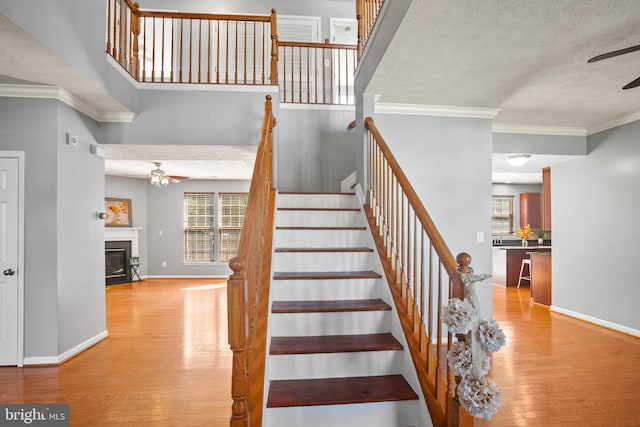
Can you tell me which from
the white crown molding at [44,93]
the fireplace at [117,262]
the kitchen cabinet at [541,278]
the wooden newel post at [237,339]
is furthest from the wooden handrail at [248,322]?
the fireplace at [117,262]

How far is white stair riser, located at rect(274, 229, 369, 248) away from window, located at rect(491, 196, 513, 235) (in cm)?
798

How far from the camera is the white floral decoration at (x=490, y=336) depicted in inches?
59.7

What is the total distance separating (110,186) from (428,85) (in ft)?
25.6

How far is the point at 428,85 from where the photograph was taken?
11.0ft

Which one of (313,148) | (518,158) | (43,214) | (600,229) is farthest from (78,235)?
(600,229)

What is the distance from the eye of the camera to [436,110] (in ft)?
13.0

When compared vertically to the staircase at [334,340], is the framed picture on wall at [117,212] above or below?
above

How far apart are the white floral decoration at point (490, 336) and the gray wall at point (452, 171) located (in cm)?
251

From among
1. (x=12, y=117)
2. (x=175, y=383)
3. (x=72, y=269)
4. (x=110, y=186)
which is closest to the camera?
(x=175, y=383)

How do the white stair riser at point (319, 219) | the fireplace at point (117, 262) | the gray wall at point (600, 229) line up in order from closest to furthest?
the white stair riser at point (319, 219) < the gray wall at point (600, 229) < the fireplace at point (117, 262)

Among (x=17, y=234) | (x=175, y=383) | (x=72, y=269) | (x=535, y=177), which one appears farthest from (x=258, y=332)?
(x=535, y=177)

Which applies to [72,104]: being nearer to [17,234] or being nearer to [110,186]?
[17,234]

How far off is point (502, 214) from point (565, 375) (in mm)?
7584

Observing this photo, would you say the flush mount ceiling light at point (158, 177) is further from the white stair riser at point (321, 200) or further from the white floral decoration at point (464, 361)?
the white floral decoration at point (464, 361)
